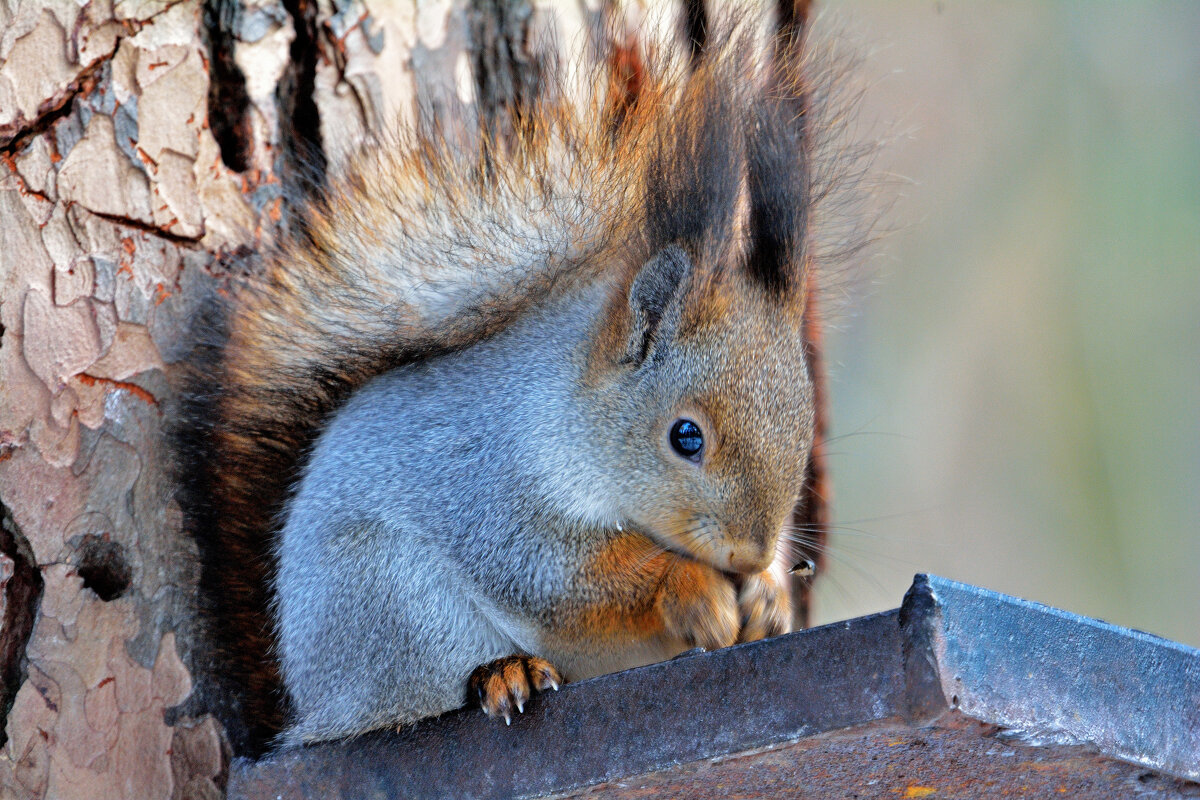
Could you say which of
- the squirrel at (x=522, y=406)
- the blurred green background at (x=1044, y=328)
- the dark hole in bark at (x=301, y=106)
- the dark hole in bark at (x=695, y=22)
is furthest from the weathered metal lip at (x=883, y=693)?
the blurred green background at (x=1044, y=328)

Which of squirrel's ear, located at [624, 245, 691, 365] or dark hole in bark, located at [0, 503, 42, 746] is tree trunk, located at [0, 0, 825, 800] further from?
squirrel's ear, located at [624, 245, 691, 365]

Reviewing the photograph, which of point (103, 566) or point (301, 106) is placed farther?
point (301, 106)

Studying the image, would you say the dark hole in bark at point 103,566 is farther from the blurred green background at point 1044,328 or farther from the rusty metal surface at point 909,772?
the blurred green background at point 1044,328

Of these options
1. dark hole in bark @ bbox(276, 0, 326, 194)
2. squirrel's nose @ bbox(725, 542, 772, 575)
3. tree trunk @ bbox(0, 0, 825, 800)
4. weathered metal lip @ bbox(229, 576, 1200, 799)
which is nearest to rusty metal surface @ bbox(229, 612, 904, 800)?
weathered metal lip @ bbox(229, 576, 1200, 799)

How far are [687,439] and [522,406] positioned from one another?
0.20m

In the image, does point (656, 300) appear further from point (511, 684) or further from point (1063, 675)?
point (1063, 675)

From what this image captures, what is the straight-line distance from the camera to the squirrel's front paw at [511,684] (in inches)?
44.8

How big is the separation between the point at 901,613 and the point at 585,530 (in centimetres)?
59

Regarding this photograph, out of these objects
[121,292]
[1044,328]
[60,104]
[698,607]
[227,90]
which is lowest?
[698,607]

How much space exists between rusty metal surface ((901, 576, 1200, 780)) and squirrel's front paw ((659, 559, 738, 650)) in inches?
19.3

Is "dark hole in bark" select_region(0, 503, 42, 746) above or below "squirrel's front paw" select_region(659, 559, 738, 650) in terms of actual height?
Result: below

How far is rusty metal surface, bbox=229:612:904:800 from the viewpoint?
891 millimetres

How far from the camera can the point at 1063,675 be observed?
898 mm

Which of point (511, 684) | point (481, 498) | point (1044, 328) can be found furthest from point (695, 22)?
point (1044, 328)
